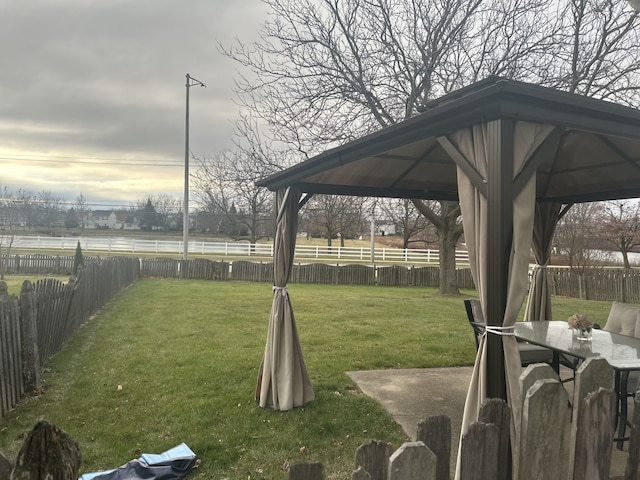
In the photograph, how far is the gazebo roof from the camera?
8.53ft

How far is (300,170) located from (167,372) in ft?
11.5

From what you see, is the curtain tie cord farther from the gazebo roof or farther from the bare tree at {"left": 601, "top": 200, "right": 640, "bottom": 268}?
the bare tree at {"left": 601, "top": 200, "right": 640, "bottom": 268}

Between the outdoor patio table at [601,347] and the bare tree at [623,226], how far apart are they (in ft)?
69.7

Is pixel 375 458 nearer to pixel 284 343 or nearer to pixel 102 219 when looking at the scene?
pixel 284 343

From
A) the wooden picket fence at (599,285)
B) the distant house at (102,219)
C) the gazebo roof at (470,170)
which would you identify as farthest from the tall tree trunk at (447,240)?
the distant house at (102,219)

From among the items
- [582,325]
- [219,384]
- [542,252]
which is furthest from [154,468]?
[542,252]

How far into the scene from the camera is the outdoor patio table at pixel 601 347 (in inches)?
148

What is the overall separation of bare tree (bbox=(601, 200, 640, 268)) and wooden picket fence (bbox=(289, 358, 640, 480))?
2537 cm

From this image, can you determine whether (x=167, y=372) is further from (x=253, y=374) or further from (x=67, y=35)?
(x=67, y=35)

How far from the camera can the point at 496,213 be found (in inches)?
102

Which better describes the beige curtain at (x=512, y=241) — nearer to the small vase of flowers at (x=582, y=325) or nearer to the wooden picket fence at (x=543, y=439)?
the wooden picket fence at (x=543, y=439)

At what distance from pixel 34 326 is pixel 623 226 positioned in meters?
26.3

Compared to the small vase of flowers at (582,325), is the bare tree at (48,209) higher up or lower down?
higher up

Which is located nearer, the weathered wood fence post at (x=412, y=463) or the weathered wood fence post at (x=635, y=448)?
the weathered wood fence post at (x=412, y=463)
